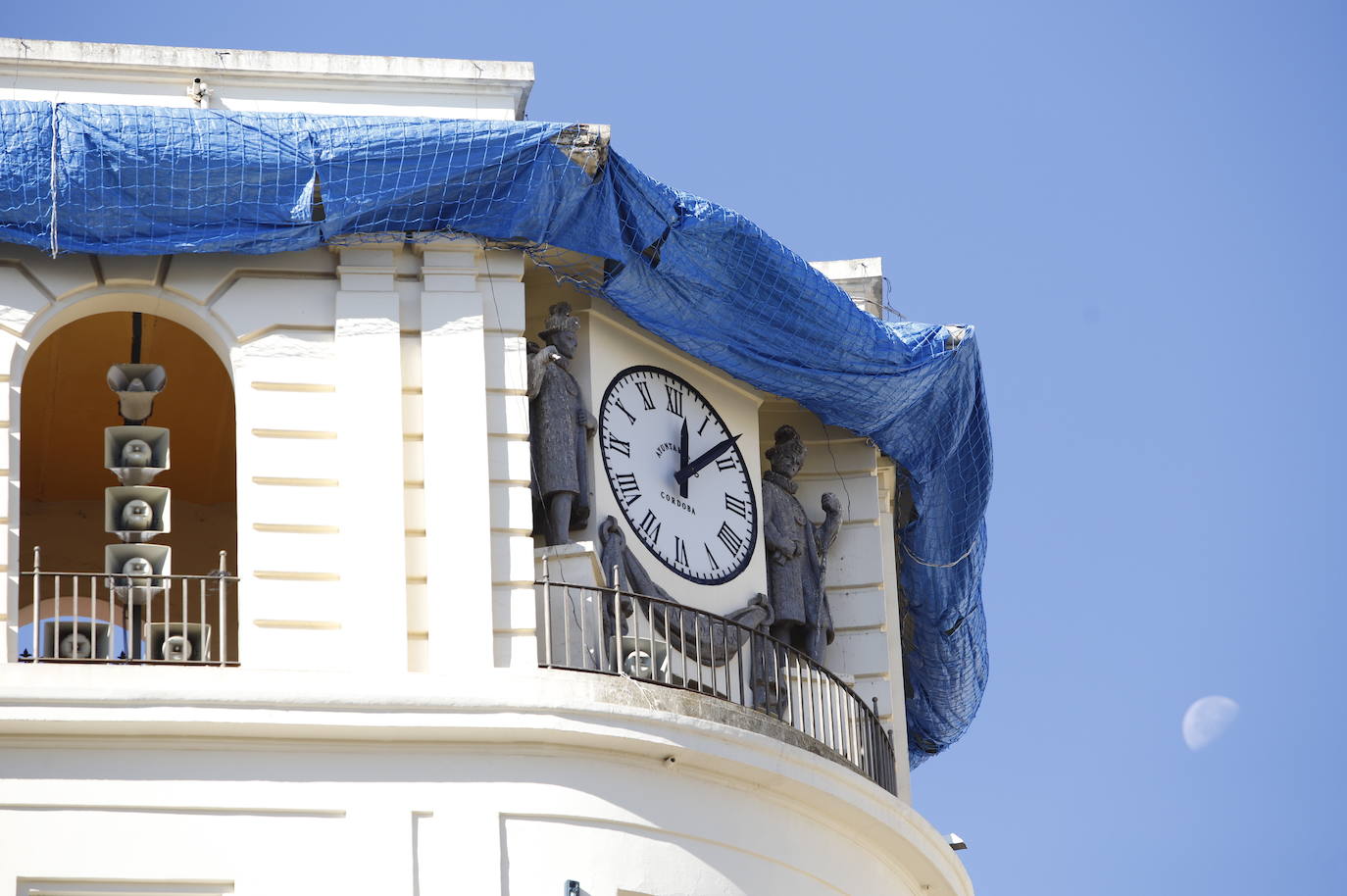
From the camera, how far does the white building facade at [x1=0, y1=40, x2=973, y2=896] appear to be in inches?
872

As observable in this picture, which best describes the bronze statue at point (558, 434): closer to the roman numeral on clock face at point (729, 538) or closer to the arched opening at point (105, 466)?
the roman numeral on clock face at point (729, 538)

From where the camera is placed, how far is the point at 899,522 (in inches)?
1105

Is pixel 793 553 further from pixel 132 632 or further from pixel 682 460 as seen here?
pixel 132 632

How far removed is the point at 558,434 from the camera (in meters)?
24.5

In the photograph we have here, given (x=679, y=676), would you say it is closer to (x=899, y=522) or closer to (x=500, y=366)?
(x=500, y=366)

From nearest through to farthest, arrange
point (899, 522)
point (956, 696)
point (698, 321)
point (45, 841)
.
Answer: point (45, 841) → point (698, 321) → point (899, 522) → point (956, 696)

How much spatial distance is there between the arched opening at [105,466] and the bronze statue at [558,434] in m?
3.05

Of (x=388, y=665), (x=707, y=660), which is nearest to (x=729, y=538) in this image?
(x=707, y=660)

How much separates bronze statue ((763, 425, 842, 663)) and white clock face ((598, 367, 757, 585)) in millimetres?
328

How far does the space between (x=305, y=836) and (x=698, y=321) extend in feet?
18.4

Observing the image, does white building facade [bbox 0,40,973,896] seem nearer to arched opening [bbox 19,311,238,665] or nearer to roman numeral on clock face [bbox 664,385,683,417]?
roman numeral on clock face [bbox 664,385,683,417]

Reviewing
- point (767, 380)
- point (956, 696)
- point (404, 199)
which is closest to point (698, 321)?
point (767, 380)

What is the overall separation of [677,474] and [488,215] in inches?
116

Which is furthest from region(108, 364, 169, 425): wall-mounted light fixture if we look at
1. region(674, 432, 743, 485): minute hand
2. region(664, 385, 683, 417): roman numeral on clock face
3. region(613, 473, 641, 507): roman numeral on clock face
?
region(674, 432, 743, 485): minute hand
